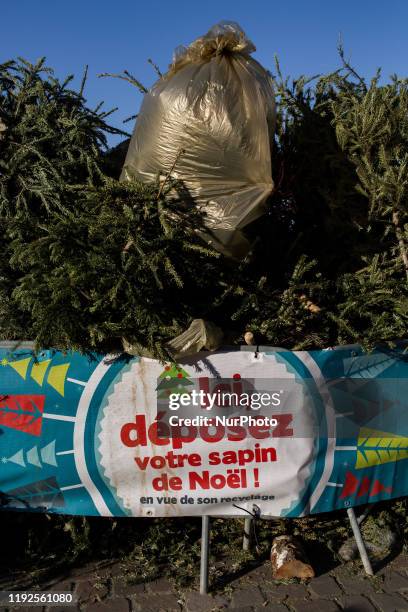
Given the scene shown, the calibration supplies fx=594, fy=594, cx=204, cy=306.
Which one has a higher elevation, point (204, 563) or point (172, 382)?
point (172, 382)

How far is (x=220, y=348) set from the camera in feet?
12.6

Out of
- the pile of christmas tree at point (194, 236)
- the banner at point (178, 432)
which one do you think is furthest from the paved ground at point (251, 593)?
the pile of christmas tree at point (194, 236)

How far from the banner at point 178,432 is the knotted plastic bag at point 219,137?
3.15ft

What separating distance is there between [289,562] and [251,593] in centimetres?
33

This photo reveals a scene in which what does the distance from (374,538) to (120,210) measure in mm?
2922

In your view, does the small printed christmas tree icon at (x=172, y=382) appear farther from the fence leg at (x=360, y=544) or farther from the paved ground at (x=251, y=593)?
the fence leg at (x=360, y=544)

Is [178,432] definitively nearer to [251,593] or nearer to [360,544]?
[251,593]

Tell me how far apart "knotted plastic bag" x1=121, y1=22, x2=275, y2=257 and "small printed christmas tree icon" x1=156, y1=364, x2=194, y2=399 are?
89cm

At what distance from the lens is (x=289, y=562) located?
3.91 meters

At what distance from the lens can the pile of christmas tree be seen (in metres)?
3.72

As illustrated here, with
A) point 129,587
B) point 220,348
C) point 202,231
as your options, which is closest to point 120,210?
point 202,231

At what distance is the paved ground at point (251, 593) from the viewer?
360cm

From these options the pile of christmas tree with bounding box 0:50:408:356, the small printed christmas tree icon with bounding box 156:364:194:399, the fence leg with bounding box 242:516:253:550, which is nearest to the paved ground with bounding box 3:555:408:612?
the fence leg with bounding box 242:516:253:550

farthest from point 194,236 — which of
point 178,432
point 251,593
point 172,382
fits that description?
point 251,593
